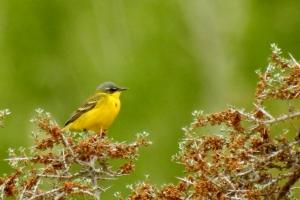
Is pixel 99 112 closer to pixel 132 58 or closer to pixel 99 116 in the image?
pixel 99 116

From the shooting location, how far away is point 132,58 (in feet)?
63.1

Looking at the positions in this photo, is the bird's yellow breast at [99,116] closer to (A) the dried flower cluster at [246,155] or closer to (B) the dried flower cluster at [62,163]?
(B) the dried flower cluster at [62,163]

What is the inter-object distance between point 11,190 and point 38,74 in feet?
52.9

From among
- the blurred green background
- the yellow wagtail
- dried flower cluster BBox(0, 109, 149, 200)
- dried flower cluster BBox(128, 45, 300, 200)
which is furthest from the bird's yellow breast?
the blurred green background

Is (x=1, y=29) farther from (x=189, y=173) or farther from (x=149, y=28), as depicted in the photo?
(x=189, y=173)

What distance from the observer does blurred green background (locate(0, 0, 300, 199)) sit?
62.1 ft

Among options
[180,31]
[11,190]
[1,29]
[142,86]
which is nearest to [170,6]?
[180,31]

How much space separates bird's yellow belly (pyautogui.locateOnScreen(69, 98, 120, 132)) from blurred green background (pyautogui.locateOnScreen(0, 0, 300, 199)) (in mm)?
10026

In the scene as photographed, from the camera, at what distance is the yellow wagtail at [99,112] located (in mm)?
8047

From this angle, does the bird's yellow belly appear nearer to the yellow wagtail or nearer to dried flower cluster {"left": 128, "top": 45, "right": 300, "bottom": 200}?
the yellow wagtail

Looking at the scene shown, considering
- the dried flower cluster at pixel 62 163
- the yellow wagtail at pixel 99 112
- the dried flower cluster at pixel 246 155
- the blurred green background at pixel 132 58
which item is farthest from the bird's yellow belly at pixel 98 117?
the blurred green background at pixel 132 58

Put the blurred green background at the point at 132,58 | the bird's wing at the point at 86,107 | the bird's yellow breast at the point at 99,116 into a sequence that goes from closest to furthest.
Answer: the bird's yellow breast at the point at 99,116
the bird's wing at the point at 86,107
the blurred green background at the point at 132,58

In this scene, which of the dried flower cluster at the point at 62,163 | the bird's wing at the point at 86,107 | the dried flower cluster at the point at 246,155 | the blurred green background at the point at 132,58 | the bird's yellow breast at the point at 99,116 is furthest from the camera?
the blurred green background at the point at 132,58

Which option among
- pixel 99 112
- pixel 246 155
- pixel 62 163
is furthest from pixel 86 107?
pixel 246 155
